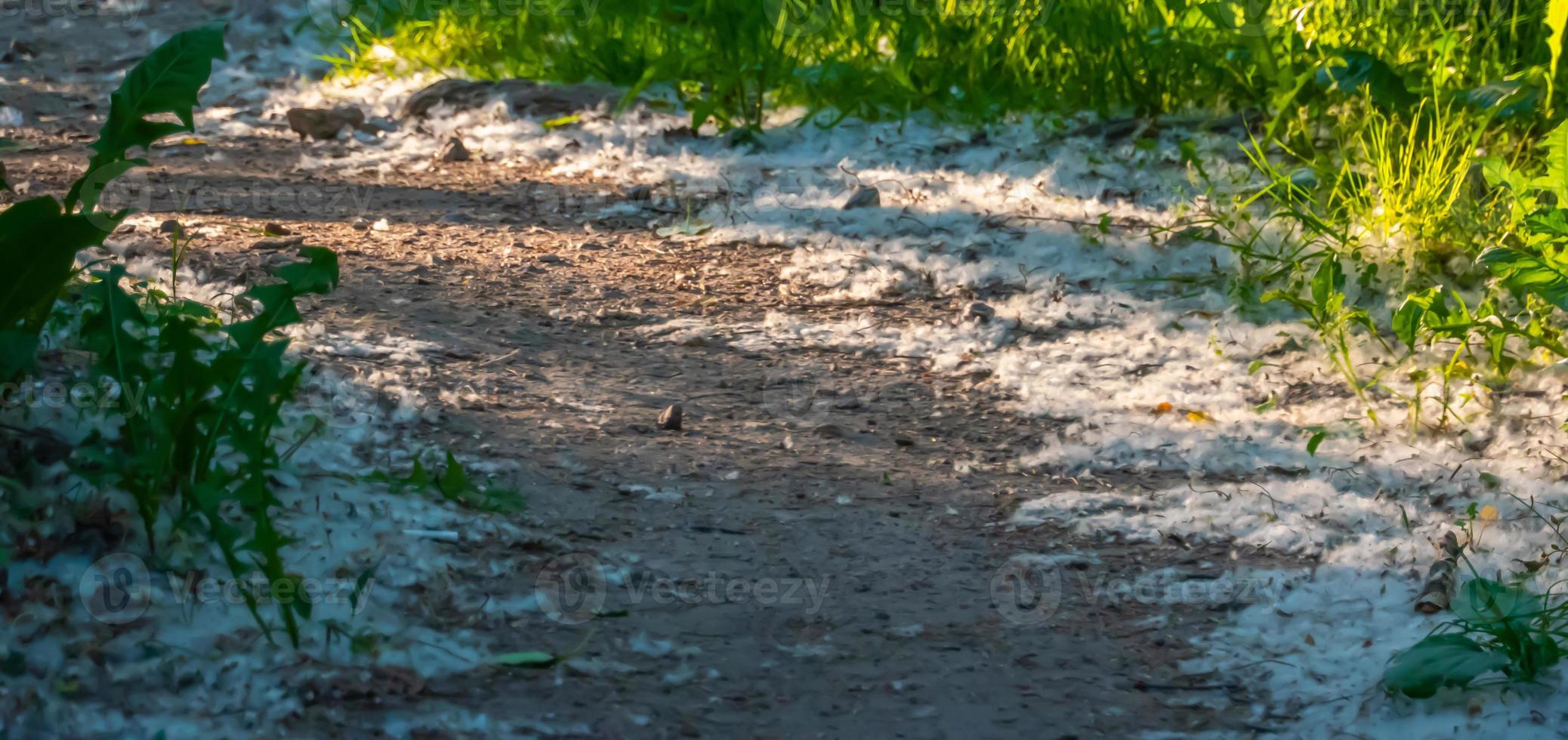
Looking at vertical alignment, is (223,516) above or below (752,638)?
above

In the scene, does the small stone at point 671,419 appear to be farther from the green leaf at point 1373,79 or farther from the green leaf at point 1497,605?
the green leaf at point 1373,79

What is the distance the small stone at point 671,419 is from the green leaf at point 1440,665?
132 cm

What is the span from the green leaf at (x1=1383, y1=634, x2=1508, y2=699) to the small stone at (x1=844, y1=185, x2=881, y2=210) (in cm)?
225

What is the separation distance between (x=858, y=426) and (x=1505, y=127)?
1.82 metres

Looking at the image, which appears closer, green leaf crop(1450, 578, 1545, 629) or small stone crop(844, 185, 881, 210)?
green leaf crop(1450, 578, 1545, 629)

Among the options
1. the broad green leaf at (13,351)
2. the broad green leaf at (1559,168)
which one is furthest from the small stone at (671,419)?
the broad green leaf at (1559,168)

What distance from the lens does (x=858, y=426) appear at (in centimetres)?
264

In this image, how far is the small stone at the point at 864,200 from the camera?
3.73m

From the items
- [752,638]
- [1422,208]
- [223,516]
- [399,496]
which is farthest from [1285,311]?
[223,516]

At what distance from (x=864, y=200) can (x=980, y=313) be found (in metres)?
0.70

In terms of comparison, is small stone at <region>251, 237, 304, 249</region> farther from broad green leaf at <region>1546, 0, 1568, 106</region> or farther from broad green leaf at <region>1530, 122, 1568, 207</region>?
broad green leaf at <region>1546, 0, 1568, 106</region>

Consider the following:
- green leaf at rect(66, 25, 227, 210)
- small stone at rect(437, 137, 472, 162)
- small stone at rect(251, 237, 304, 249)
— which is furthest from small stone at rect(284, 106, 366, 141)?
green leaf at rect(66, 25, 227, 210)

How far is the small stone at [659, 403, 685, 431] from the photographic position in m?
2.54

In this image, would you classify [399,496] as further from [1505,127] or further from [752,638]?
[1505,127]
